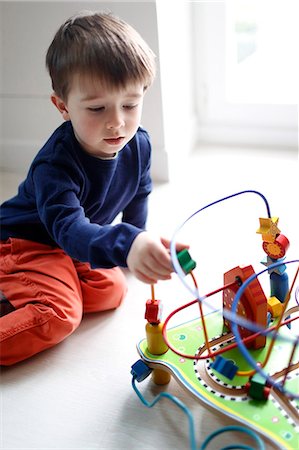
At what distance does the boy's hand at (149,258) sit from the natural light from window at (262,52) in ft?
3.12

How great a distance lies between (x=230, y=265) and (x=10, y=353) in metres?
0.45

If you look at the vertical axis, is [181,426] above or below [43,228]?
below

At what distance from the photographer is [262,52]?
1.64 metres

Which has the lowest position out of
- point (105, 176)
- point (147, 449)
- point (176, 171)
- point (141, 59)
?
point (147, 449)

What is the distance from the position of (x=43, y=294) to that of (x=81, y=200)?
17 centimetres

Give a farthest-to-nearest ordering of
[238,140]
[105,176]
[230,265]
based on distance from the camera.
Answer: [238,140] < [230,265] < [105,176]

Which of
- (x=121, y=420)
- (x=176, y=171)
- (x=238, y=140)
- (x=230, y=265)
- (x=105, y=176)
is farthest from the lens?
(x=238, y=140)

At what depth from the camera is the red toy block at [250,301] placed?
0.82m

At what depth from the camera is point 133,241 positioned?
0.75 meters

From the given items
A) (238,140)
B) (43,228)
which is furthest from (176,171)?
(43,228)

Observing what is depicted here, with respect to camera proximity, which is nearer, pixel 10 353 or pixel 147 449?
pixel 147 449

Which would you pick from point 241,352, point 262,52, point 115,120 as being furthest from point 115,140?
point 262,52

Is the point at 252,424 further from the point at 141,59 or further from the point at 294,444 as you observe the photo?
the point at 141,59

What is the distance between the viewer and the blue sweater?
79 centimetres
